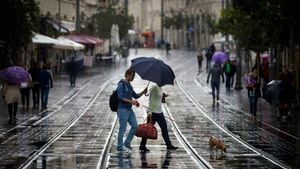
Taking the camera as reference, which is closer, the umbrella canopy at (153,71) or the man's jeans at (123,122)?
the man's jeans at (123,122)

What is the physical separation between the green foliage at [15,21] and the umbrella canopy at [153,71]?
A: 18.0 metres

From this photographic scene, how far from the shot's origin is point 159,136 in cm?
2350

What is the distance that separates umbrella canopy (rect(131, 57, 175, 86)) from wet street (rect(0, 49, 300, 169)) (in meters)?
1.64

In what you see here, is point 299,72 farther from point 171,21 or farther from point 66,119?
point 171,21

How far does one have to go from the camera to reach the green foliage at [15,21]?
3806 cm

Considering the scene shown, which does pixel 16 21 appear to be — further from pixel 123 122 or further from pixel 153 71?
pixel 123 122

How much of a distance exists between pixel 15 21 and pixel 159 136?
16.9 meters

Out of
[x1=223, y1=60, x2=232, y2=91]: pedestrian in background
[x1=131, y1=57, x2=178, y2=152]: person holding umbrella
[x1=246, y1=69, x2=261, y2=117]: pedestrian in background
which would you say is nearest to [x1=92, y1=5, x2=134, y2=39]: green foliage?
[x1=223, y1=60, x2=232, y2=91]: pedestrian in background

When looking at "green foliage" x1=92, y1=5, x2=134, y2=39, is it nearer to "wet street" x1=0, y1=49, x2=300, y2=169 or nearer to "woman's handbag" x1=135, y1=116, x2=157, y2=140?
"wet street" x1=0, y1=49, x2=300, y2=169

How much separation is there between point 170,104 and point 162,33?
387ft

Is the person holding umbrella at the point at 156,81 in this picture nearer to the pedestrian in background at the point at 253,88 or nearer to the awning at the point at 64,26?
the pedestrian in background at the point at 253,88

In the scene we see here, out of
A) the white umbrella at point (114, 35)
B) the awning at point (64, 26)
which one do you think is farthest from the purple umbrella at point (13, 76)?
the white umbrella at point (114, 35)

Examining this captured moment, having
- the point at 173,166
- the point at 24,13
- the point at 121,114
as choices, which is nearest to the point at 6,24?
the point at 24,13

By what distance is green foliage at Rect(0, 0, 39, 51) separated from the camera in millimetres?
38062
